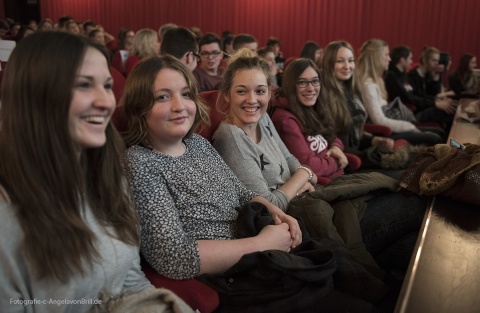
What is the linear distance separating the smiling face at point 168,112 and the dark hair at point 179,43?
163 centimetres

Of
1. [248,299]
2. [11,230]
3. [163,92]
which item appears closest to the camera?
[11,230]

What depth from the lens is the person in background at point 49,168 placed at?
93 centimetres

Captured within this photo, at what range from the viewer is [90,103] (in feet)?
3.29

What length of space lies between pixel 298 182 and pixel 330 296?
717mm

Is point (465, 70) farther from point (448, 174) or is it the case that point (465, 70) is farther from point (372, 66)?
point (448, 174)

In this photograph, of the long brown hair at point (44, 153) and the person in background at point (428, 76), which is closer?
the long brown hair at point (44, 153)

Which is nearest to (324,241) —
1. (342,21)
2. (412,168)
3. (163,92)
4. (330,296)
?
(330,296)

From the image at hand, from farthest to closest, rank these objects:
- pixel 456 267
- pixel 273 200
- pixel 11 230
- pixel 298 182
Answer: pixel 298 182
pixel 273 200
pixel 456 267
pixel 11 230

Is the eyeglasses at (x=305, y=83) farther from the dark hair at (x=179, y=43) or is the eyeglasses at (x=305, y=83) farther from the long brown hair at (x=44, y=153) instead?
the long brown hair at (x=44, y=153)

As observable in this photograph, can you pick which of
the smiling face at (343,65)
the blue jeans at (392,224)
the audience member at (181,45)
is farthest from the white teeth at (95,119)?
the smiling face at (343,65)

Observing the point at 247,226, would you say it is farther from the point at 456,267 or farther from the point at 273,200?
the point at 456,267

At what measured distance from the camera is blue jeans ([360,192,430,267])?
1810 mm

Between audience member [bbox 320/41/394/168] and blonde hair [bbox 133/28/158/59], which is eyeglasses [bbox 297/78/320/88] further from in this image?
blonde hair [bbox 133/28/158/59]

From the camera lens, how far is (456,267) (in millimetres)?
1157
